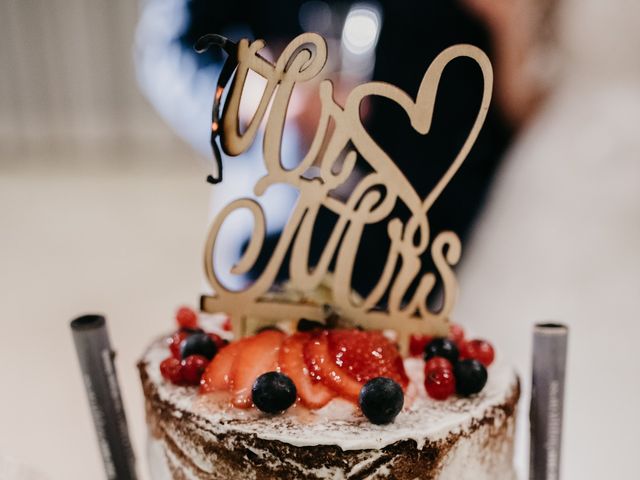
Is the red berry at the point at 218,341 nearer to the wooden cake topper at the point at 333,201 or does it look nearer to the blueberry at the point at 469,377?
the wooden cake topper at the point at 333,201

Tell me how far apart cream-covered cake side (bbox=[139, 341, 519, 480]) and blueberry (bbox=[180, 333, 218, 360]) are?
8 cm

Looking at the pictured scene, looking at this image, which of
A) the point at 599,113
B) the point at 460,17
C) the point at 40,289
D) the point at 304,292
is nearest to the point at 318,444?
the point at 304,292

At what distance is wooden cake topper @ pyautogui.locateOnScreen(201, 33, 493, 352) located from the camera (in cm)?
121

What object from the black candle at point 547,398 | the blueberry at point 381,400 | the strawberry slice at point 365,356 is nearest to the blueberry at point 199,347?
the strawberry slice at point 365,356

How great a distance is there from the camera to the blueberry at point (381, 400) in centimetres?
110

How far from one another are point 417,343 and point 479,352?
0.45ft

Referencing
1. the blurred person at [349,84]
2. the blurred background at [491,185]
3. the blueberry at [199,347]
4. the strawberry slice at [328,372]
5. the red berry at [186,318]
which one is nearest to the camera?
the strawberry slice at [328,372]

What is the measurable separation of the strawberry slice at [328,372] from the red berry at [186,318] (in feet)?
1.35

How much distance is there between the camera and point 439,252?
4.33 ft

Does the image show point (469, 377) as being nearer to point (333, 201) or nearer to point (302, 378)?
point (302, 378)

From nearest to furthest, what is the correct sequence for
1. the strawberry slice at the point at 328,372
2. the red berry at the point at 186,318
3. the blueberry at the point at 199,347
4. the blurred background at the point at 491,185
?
the strawberry slice at the point at 328,372
the blueberry at the point at 199,347
the red berry at the point at 186,318
the blurred background at the point at 491,185

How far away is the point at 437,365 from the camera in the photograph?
1.26 metres

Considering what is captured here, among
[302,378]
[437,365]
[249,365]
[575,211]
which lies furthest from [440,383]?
[575,211]

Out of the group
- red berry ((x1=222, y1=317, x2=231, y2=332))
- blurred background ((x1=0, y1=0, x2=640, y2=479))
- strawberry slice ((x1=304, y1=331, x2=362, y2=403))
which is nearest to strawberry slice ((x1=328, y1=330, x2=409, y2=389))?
strawberry slice ((x1=304, y1=331, x2=362, y2=403))
